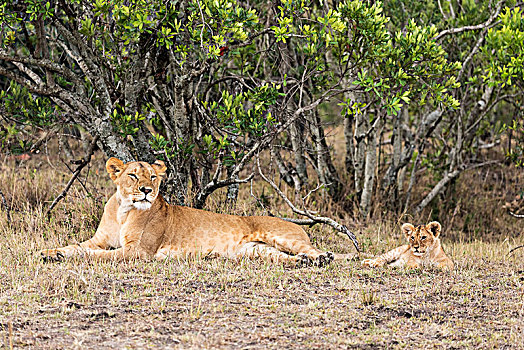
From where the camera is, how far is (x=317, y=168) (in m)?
11.5

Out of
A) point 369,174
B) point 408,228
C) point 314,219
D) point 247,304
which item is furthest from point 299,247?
point 369,174

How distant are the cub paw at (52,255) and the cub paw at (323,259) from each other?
2857 millimetres

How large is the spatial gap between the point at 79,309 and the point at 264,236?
279cm

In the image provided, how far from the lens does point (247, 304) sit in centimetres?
581

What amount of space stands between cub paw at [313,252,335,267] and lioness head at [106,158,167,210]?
2.00m

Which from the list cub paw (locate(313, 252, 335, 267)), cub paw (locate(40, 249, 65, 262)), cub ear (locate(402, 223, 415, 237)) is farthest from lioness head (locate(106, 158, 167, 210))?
cub ear (locate(402, 223, 415, 237))

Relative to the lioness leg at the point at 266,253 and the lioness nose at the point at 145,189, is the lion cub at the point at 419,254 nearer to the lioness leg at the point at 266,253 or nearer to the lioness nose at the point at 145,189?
the lioness leg at the point at 266,253

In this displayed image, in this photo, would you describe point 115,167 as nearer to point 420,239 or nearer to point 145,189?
point 145,189

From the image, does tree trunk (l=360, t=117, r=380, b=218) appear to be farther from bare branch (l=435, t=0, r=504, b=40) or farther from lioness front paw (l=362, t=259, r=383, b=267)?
lioness front paw (l=362, t=259, r=383, b=267)

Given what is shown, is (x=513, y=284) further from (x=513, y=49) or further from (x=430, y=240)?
(x=513, y=49)

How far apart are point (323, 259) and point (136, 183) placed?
90.7 inches

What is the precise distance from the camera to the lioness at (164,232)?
7.16 metres

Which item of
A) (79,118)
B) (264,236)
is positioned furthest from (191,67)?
(264,236)

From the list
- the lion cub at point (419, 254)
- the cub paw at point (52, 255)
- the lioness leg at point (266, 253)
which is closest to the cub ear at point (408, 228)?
the lion cub at point (419, 254)
